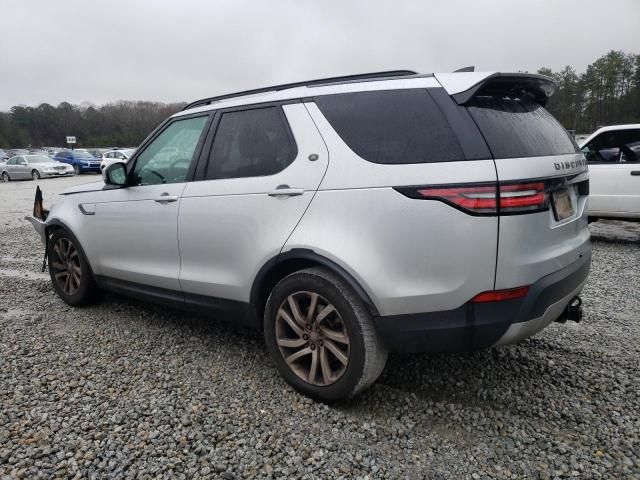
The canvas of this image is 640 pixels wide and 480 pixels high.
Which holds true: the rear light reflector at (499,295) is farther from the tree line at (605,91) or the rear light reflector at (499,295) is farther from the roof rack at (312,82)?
the tree line at (605,91)

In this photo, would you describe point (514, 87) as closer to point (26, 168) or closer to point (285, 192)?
point (285, 192)

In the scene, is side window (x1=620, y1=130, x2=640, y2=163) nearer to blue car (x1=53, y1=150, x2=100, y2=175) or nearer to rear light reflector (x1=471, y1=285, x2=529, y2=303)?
rear light reflector (x1=471, y1=285, x2=529, y2=303)

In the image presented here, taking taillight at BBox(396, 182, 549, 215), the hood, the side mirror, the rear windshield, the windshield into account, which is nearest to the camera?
taillight at BBox(396, 182, 549, 215)

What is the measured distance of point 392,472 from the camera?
85.7 inches

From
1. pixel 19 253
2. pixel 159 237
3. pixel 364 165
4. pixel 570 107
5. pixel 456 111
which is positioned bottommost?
pixel 19 253

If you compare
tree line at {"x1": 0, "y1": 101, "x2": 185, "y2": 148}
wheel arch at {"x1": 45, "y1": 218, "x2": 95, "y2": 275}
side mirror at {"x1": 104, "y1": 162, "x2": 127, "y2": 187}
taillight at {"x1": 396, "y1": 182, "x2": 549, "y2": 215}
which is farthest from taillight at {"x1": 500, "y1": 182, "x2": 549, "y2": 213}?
tree line at {"x1": 0, "y1": 101, "x2": 185, "y2": 148}

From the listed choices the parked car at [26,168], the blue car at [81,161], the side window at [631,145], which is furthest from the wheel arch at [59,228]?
the blue car at [81,161]

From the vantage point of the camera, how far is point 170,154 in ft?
11.7

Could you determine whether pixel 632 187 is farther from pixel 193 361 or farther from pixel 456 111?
pixel 193 361

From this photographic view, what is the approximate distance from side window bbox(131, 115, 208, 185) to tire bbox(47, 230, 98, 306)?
1.06 m

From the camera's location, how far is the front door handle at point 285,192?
263cm

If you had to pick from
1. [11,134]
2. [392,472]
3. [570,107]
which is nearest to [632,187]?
[392,472]

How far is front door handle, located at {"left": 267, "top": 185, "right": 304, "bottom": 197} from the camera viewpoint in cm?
263

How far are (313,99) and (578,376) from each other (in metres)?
2.42
